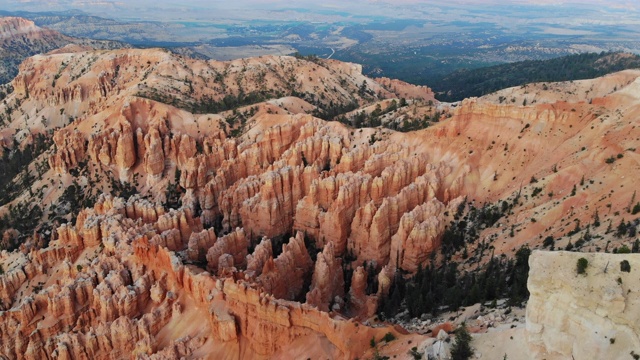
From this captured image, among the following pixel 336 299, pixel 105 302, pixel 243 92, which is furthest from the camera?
pixel 243 92

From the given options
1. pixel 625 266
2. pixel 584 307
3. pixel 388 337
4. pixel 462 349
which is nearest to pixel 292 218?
pixel 388 337

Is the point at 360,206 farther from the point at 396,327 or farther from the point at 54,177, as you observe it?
the point at 54,177

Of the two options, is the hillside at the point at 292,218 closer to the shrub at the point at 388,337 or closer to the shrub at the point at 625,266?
the shrub at the point at 388,337

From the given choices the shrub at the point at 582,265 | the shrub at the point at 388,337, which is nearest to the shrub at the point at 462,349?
the shrub at the point at 388,337

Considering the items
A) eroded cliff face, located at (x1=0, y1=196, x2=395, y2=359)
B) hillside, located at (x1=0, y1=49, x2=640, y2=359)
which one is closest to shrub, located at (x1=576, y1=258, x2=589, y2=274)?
hillside, located at (x1=0, y1=49, x2=640, y2=359)

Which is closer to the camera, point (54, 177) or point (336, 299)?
point (336, 299)

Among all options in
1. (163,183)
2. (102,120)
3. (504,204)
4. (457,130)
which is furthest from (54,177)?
(504,204)

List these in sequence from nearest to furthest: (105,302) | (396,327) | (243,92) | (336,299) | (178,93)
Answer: (396,327) → (105,302) → (336,299) → (178,93) → (243,92)
